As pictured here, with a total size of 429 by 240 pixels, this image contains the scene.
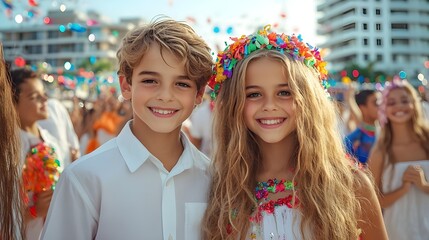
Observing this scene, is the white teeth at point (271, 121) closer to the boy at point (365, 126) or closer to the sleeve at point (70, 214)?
the sleeve at point (70, 214)

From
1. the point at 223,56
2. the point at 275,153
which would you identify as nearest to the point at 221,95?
the point at 223,56

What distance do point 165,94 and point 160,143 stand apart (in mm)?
271

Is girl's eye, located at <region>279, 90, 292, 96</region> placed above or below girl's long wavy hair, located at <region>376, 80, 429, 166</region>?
above

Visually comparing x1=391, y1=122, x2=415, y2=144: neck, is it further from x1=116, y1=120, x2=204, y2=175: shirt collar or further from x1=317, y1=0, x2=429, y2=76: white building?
x1=317, y1=0, x2=429, y2=76: white building

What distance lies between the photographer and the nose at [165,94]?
2379 millimetres

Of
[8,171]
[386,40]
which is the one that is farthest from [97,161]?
[386,40]

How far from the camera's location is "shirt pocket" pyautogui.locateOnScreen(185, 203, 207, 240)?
2352mm

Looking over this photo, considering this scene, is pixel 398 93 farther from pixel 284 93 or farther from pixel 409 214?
pixel 284 93

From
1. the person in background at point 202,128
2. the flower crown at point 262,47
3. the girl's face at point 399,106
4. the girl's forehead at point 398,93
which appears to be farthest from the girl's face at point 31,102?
the person in background at point 202,128

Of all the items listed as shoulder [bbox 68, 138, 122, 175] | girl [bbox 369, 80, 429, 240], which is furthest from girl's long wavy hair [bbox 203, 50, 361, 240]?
girl [bbox 369, 80, 429, 240]

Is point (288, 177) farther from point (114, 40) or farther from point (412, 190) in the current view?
point (114, 40)

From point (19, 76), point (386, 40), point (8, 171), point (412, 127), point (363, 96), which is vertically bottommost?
point (8, 171)

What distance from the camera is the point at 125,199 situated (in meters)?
2.31

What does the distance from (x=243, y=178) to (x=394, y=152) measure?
79.8 inches
